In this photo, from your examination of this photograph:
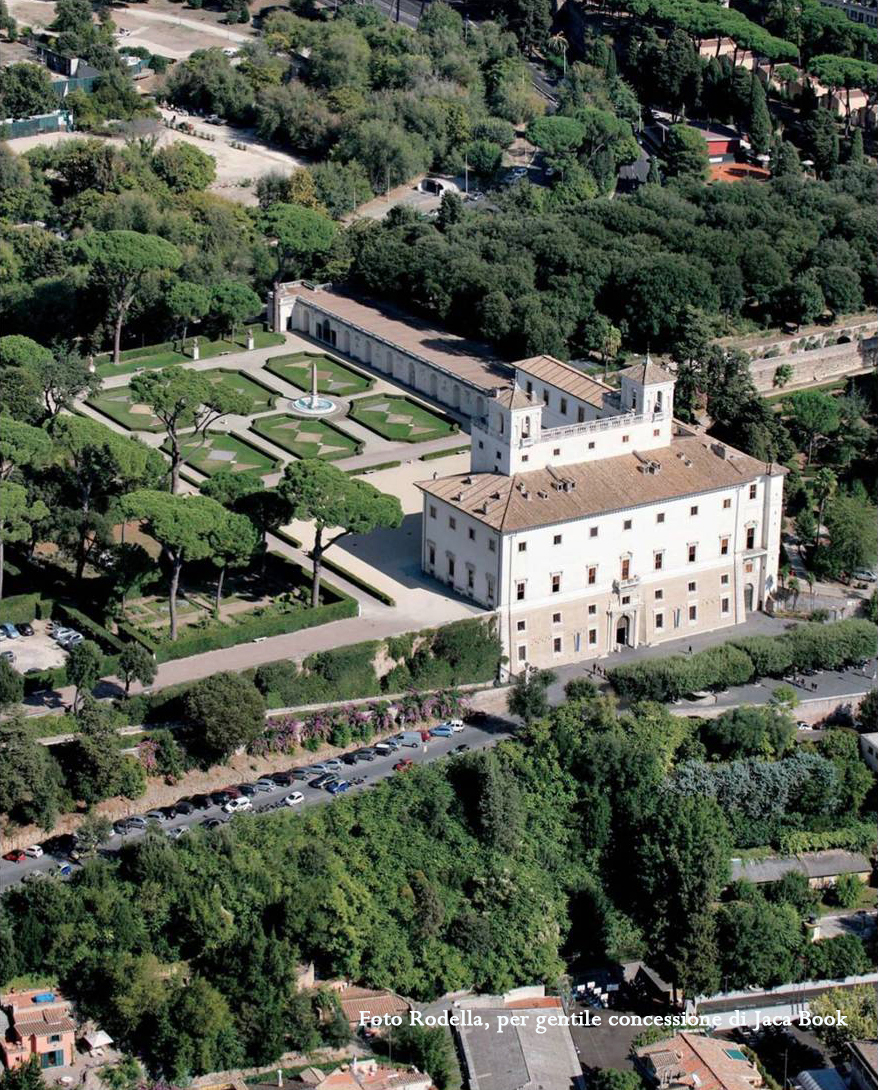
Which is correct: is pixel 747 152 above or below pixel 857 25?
below

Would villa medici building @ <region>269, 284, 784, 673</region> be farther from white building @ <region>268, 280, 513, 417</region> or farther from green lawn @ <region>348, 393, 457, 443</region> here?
white building @ <region>268, 280, 513, 417</region>

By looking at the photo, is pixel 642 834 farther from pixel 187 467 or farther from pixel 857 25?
pixel 857 25

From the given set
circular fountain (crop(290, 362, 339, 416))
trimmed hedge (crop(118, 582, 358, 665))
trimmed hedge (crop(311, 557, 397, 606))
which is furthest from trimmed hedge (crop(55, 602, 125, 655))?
circular fountain (crop(290, 362, 339, 416))

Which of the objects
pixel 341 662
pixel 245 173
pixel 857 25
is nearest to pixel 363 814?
pixel 341 662

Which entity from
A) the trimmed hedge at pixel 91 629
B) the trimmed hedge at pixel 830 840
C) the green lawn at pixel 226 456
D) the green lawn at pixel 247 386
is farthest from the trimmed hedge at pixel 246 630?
the green lawn at pixel 247 386

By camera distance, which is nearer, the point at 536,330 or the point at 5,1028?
the point at 5,1028

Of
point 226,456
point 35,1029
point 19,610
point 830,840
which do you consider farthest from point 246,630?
point 830,840

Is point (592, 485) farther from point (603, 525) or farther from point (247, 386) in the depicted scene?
point (247, 386)
